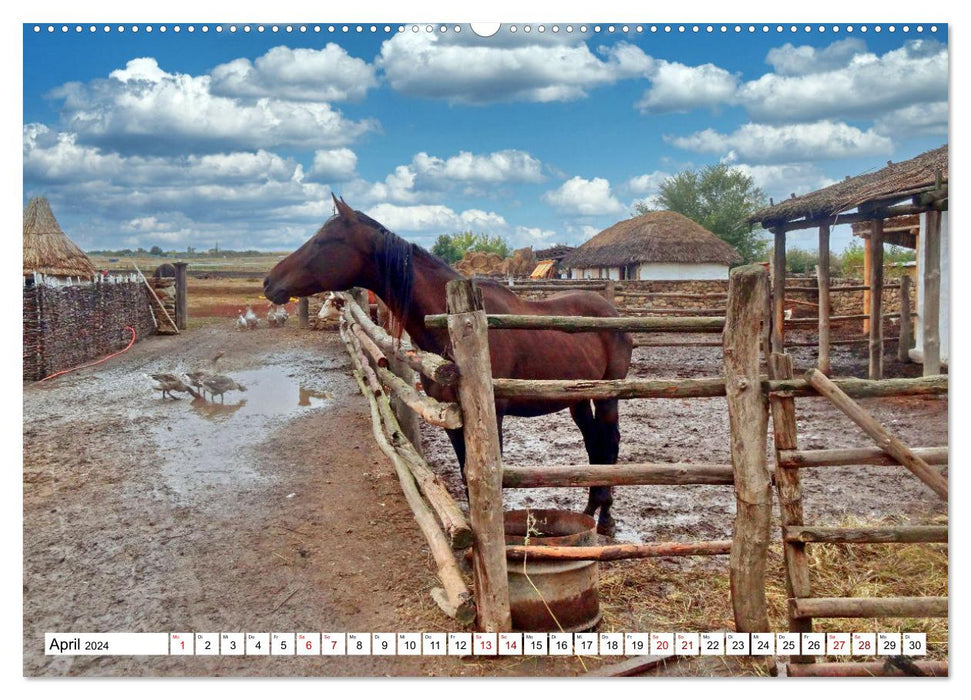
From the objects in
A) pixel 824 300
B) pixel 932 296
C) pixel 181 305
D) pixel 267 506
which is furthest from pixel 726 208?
pixel 267 506

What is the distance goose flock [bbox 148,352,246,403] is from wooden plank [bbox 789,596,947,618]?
733cm

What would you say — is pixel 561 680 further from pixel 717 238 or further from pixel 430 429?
pixel 717 238

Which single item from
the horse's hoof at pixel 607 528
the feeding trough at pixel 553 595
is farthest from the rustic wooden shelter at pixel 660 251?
the feeding trough at pixel 553 595

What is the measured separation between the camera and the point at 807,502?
509cm

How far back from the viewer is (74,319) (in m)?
8.16

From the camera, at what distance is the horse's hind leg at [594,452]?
4.66 metres

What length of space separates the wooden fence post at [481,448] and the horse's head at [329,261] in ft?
5.01

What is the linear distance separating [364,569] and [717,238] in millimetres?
→ 13920

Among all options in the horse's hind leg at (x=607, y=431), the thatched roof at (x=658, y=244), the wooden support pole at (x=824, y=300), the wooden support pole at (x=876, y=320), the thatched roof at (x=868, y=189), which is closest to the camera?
the horse's hind leg at (x=607, y=431)

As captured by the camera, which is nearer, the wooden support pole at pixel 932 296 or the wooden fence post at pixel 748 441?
the wooden fence post at pixel 748 441

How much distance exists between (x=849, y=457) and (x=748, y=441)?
45cm

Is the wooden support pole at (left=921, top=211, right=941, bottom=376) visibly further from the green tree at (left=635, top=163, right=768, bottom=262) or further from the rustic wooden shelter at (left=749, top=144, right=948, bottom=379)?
the green tree at (left=635, top=163, right=768, bottom=262)

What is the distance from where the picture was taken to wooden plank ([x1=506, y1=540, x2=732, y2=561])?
300cm

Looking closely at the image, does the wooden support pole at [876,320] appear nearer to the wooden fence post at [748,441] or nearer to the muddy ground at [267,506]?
the muddy ground at [267,506]
